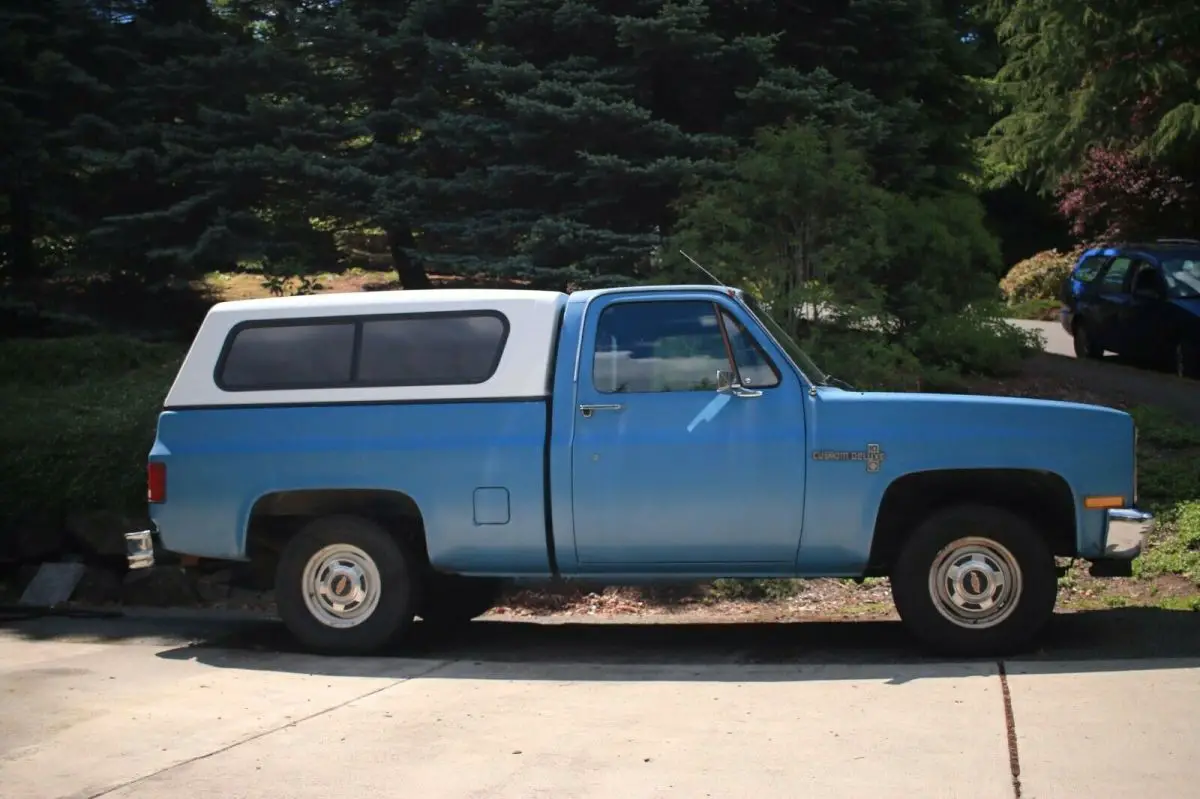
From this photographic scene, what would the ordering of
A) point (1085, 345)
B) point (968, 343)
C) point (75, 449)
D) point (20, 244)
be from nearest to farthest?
point (75, 449) → point (968, 343) → point (20, 244) → point (1085, 345)

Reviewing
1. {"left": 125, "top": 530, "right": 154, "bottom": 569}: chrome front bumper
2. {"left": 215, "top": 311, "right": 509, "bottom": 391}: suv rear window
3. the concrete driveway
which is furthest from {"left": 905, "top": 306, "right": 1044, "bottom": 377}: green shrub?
{"left": 125, "top": 530, "right": 154, "bottom": 569}: chrome front bumper

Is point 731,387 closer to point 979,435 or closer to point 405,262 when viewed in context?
point 979,435

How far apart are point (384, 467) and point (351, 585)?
0.77 meters

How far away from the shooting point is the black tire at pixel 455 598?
9.02 m

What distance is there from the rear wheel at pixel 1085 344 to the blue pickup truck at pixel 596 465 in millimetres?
12275

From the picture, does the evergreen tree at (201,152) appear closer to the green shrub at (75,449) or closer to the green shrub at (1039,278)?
the green shrub at (75,449)

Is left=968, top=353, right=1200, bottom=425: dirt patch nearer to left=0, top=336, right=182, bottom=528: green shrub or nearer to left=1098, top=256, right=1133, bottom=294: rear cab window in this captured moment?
left=1098, top=256, right=1133, bottom=294: rear cab window

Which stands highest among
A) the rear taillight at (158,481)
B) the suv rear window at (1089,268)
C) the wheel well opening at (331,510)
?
the suv rear window at (1089,268)

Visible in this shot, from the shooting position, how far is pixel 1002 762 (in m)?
5.78

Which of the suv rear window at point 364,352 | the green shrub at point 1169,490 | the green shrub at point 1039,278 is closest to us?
the suv rear window at point 364,352

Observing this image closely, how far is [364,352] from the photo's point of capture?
8.28 m

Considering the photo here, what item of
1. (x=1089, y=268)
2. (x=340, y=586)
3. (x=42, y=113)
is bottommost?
(x=340, y=586)

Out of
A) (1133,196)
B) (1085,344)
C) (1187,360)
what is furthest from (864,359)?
(1133,196)

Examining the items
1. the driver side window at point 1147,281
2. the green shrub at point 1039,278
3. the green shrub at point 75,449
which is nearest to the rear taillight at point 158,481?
the green shrub at point 75,449
